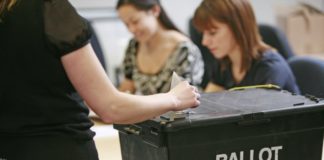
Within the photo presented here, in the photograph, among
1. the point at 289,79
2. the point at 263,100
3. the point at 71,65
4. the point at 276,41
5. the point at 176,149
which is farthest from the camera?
the point at 276,41

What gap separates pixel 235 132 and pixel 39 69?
475 millimetres

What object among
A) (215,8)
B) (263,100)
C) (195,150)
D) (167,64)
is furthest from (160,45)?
(195,150)

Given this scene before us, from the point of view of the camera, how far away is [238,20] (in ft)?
6.78

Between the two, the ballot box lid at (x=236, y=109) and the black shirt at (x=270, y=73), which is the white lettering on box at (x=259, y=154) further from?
the black shirt at (x=270, y=73)

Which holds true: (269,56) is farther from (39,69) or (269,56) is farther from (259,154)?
(39,69)

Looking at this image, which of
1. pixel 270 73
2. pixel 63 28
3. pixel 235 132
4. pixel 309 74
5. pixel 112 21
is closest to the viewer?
pixel 63 28

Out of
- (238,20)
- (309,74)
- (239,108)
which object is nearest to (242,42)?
(238,20)

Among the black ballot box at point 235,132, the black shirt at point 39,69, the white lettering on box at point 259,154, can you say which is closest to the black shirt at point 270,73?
the black ballot box at point 235,132

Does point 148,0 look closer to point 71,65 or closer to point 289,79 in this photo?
point 289,79

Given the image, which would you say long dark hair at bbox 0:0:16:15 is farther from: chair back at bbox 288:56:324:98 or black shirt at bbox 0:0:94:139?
chair back at bbox 288:56:324:98

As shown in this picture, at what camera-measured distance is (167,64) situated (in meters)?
2.65

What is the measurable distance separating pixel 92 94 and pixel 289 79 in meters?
1.15

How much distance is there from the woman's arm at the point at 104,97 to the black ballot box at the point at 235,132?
0.20 feet

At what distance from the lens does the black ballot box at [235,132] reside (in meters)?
1.20
